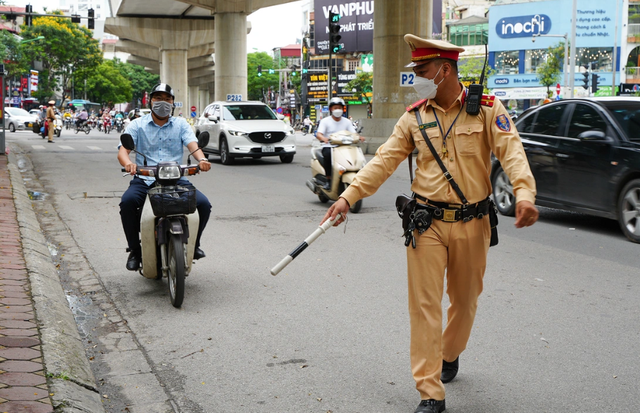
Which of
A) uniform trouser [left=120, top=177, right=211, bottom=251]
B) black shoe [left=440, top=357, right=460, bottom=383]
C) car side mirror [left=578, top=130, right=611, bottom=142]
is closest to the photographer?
black shoe [left=440, top=357, right=460, bottom=383]

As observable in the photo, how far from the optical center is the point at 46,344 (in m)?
4.62

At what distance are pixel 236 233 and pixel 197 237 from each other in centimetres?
324

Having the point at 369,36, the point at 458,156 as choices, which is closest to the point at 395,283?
the point at 458,156

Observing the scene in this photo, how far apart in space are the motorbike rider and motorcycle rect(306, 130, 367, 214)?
0.08 metres

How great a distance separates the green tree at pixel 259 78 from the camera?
130 m

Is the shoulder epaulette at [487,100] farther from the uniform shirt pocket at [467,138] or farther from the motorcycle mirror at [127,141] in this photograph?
the motorcycle mirror at [127,141]

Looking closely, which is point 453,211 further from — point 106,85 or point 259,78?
point 259,78

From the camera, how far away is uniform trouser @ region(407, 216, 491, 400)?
12.3 ft

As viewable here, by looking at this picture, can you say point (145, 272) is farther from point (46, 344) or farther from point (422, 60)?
point (422, 60)

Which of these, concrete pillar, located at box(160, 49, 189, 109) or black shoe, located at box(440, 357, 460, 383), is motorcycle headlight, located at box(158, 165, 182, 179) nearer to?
black shoe, located at box(440, 357, 460, 383)

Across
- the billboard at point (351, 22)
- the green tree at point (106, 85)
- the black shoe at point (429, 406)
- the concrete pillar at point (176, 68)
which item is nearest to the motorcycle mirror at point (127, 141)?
the black shoe at point (429, 406)

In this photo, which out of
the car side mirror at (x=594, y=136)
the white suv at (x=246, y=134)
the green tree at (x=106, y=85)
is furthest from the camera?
the green tree at (x=106, y=85)

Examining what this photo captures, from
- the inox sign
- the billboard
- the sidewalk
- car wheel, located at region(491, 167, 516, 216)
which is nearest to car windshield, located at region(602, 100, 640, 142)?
car wheel, located at region(491, 167, 516, 216)

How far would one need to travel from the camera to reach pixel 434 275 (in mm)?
3783
